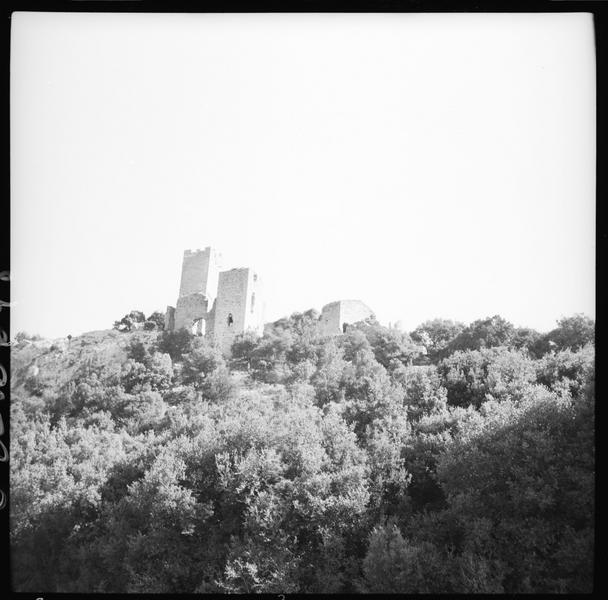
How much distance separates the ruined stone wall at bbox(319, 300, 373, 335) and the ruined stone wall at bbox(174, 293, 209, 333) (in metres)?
6.22

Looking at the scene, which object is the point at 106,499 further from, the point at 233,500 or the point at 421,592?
the point at 421,592

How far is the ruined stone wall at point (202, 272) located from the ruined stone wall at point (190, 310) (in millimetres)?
444

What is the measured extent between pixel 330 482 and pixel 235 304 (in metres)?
15.4

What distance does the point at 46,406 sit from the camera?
566 inches

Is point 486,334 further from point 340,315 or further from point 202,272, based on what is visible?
point 202,272

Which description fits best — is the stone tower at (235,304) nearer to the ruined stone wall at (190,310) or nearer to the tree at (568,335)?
the ruined stone wall at (190,310)

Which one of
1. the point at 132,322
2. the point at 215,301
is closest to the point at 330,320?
the point at 215,301

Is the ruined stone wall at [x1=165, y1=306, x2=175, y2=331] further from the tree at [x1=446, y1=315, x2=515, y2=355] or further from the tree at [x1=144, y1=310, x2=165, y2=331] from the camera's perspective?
the tree at [x1=446, y1=315, x2=515, y2=355]

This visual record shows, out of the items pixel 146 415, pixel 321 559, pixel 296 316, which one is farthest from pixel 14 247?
pixel 296 316

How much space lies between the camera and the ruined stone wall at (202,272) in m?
25.6

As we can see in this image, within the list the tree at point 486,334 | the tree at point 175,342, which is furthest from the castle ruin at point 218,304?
the tree at point 486,334

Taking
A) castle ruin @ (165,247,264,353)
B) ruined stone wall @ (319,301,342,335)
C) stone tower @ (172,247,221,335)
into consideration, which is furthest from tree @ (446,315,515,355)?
stone tower @ (172,247,221,335)

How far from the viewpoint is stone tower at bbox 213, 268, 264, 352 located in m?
24.1

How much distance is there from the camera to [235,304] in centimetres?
2494
